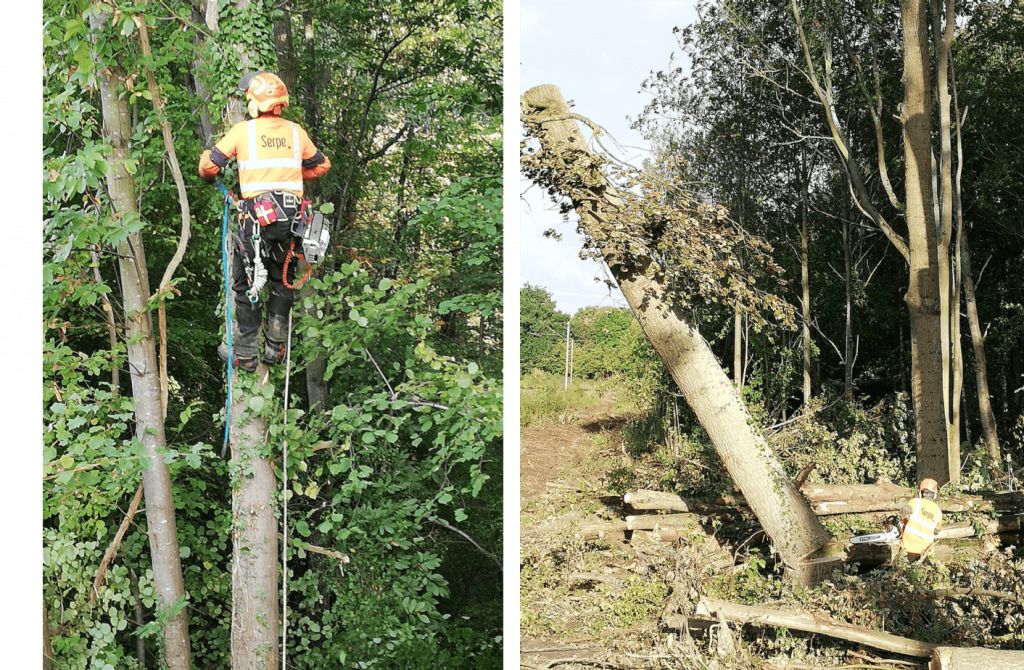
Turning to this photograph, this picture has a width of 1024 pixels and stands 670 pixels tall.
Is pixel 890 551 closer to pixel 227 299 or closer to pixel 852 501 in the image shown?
pixel 852 501

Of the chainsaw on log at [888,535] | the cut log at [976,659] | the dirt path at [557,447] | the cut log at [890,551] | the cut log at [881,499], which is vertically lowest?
the cut log at [976,659]

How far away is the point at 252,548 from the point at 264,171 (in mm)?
1178

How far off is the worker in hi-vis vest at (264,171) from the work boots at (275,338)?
0.11m

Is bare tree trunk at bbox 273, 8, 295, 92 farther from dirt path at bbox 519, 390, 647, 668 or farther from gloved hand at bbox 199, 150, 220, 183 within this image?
dirt path at bbox 519, 390, 647, 668

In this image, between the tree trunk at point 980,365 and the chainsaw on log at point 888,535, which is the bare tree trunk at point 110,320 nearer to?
the chainsaw on log at point 888,535

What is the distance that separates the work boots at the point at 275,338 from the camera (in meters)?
2.58

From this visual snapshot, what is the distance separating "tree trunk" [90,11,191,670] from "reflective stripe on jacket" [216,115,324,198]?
45 centimetres

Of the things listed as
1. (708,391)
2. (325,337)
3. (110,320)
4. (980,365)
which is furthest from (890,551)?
(110,320)

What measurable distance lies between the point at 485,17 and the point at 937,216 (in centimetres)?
172

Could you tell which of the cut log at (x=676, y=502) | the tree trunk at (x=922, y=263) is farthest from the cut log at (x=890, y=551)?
the cut log at (x=676, y=502)

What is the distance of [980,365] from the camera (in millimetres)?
2768

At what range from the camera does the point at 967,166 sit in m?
2.75

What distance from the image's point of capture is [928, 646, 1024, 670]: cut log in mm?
2621
